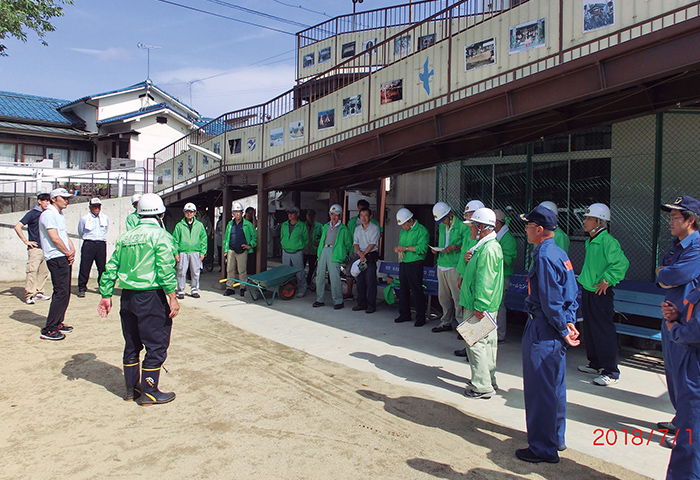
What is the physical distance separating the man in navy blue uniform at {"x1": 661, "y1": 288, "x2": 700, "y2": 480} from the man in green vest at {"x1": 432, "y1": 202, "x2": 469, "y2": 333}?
3.91 m

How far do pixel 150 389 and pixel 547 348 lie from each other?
3.48 meters

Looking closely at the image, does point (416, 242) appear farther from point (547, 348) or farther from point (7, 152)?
point (7, 152)

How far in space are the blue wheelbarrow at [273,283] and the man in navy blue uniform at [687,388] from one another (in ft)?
23.6

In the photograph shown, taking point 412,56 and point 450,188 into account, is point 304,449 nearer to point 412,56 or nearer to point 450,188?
point 412,56

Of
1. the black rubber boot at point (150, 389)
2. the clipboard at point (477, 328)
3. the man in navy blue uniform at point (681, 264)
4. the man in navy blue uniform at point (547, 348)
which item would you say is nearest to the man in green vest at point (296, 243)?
the black rubber boot at point (150, 389)

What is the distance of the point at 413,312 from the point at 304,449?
521cm

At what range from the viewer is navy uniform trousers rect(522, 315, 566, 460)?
340cm

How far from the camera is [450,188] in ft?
35.6

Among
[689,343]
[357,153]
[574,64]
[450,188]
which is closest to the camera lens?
[689,343]

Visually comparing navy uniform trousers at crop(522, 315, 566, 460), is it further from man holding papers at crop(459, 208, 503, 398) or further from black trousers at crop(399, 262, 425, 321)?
black trousers at crop(399, 262, 425, 321)

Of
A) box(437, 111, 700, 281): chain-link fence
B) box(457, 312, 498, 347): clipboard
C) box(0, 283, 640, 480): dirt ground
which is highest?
box(437, 111, 700, 281): chain-link fence

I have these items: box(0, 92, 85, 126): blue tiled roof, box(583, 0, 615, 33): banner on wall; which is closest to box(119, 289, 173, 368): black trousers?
box(583, 0, 615, 33): banner on wall

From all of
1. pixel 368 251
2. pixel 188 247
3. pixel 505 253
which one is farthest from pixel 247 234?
pixel 505 253

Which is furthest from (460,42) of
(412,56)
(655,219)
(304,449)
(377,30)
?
(377,30)
